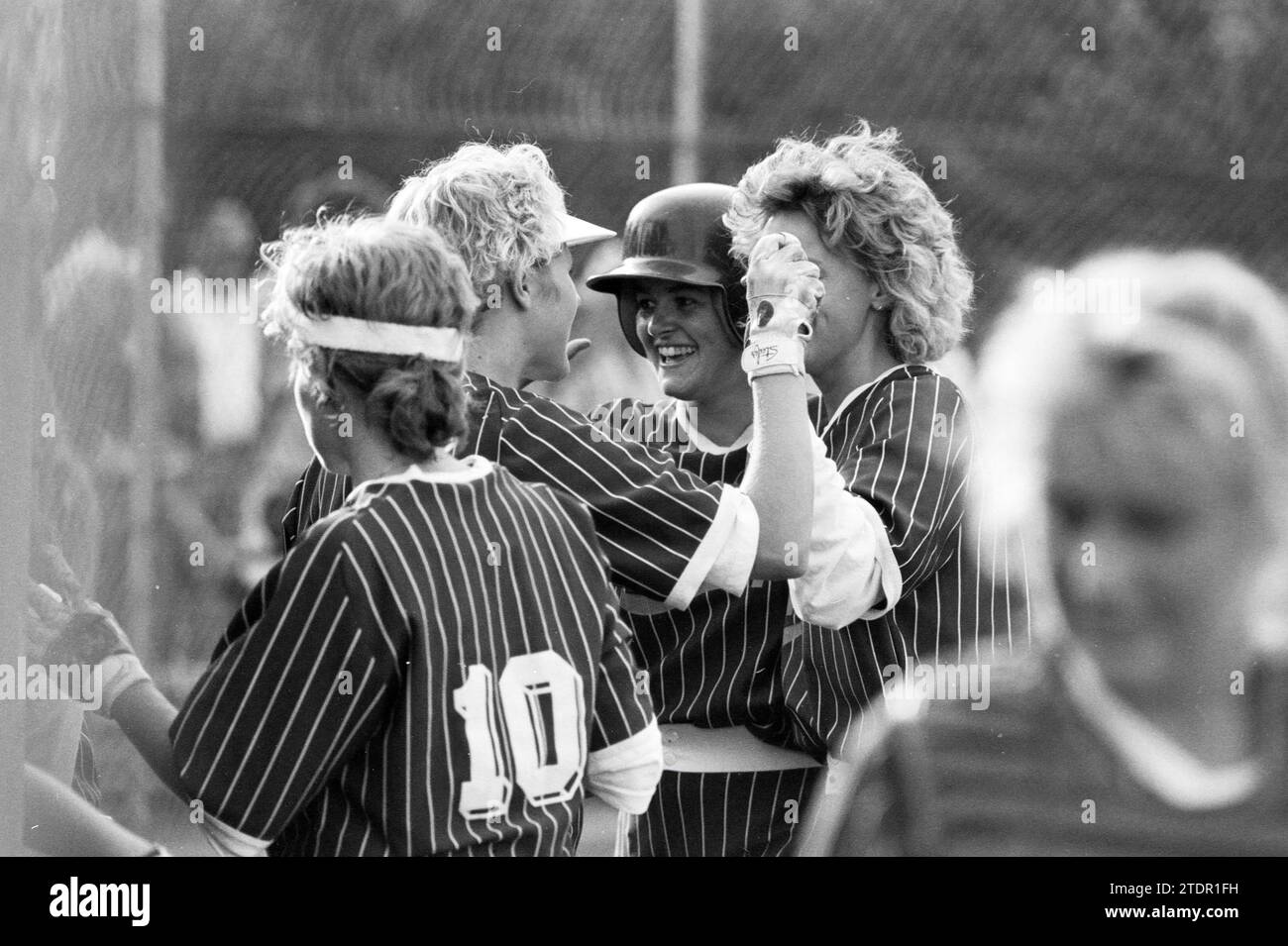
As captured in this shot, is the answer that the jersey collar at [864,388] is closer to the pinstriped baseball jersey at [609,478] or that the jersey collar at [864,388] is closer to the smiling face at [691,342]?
the smiling face at [691,342]

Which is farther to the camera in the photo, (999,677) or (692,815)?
(999,677)

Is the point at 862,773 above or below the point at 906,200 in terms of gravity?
below

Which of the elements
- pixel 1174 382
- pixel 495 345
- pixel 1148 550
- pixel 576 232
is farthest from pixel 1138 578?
pixel 495 345

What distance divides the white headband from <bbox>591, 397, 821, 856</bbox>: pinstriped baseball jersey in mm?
627

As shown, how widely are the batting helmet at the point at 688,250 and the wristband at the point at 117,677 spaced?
840 millimetres

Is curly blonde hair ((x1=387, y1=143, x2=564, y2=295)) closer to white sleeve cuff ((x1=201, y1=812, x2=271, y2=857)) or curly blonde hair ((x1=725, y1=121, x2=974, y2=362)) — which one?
curly blonde hair ((x1=725, y1=121, x2=974, y2=362))

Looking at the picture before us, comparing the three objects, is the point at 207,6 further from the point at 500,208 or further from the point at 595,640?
the point at 595,640

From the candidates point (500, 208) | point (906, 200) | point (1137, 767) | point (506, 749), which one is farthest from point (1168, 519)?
point (506, 749)

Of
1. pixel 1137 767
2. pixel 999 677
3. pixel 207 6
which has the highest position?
pixel 207 6

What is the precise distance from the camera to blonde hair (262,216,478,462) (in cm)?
149

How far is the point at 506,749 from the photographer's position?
58.1 inches

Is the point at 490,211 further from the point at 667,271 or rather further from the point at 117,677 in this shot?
the point at 117,677

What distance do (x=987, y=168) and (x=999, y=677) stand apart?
1241mm
